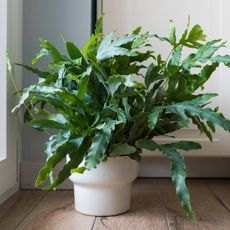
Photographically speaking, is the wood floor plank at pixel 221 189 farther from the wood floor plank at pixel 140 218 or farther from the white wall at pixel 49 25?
the white wall at pixel 49 25

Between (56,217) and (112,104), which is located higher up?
(112,104)

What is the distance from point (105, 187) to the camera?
2.91 ft

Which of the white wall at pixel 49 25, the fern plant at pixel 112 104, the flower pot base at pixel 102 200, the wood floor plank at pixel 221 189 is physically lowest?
the wood floor plank at pixel 221 189

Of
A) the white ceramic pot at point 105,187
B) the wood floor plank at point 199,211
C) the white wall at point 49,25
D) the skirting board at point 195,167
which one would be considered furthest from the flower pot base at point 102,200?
the skirting board at point 195,167

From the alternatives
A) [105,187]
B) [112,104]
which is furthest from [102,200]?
[112,104]

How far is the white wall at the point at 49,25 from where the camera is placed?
123 centimetres

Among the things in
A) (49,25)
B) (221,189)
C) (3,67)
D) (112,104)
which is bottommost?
(221,189)

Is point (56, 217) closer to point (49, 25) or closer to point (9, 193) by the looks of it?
point (9, 193)

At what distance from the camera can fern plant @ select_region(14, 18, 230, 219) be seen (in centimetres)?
80

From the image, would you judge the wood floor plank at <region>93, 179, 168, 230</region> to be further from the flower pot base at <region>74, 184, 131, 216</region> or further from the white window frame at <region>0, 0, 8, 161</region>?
the white window frame at <region>0, 0, 8, 161</region>

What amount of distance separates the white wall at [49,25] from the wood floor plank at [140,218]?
0.41m

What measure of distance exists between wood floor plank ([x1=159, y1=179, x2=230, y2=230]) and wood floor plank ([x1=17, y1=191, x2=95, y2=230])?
0.75 ft

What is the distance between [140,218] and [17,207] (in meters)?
0.37

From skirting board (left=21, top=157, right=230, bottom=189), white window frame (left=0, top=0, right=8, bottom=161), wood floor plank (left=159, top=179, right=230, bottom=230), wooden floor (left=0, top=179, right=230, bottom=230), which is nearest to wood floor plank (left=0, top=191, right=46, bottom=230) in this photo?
wooden floor (left=0, top=179, right=230, bottom=230)
